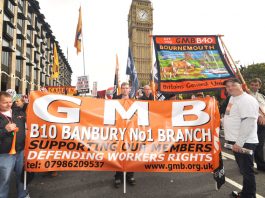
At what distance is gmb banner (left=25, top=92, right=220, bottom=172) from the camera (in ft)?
14.9

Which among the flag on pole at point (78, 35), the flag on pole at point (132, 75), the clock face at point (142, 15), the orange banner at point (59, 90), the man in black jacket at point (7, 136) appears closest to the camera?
the man in black jacket at point (7, 136)

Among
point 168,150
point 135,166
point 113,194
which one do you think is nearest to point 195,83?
point 168,150

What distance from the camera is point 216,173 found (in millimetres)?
4668

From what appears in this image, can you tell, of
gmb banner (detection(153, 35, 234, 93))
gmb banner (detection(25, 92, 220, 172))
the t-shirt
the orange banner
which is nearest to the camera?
the t-shirt

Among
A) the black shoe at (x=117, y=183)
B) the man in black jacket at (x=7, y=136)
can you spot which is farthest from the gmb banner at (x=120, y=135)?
the black shoe at (x=117, y=183)

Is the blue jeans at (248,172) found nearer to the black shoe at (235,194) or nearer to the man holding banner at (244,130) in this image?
the man holding banner at (244,130)

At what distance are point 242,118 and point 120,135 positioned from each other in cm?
204

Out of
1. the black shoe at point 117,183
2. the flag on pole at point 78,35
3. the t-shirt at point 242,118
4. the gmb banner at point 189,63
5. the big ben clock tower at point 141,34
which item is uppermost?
the big ben clock tower at point 141,34

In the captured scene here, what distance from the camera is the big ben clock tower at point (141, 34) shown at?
105 m

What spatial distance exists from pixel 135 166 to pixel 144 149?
333mm

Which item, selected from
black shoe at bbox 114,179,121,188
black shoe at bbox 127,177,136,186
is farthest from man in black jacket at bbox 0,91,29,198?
black shoe at bbox 127,177,136,186

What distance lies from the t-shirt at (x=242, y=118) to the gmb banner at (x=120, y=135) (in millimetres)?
637

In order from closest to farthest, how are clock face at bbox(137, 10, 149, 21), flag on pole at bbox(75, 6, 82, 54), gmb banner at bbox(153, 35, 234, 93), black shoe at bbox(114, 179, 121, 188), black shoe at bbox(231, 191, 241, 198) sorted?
1. black shoe at bbox(231, 191, 241, 198)
2. black shoe at bbox(114, 179, 121, 188)
3. gmb banner at bbox(153, 35, 234, 93)
4. flag on pole at bbox(75, 6, 82, 54)
5. clock face at bbox(137, 10, 149, 21)

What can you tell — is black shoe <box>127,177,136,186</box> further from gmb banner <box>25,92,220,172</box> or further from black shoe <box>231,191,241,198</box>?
black shoe <box>231,191,241,198</box>
